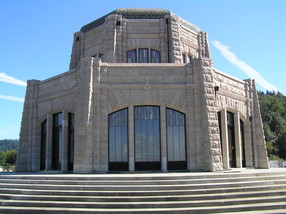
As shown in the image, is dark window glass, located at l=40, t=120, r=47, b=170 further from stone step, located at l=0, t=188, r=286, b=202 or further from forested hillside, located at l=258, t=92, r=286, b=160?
forested hillside, located at l=258, t=92, r=286, b=160

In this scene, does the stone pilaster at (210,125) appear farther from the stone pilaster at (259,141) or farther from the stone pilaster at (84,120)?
the stone pilaster at (259,141)

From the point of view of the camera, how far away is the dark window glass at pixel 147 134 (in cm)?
2058

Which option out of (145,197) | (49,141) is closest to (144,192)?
(145,197)

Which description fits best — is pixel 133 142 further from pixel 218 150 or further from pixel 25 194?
pixel 25 194

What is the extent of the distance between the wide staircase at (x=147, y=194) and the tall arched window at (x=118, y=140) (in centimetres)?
546

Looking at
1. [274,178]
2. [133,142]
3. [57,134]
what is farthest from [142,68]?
[274,178]

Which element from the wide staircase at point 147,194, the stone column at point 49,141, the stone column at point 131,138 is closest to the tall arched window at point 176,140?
the stone column at point 131,138

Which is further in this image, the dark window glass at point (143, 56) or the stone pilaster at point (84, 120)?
the dark window glass at point (143, 56)

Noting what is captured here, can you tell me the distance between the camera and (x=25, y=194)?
14266 millimetres

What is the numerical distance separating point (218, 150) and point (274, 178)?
453 centimetres

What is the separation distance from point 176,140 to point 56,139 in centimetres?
892

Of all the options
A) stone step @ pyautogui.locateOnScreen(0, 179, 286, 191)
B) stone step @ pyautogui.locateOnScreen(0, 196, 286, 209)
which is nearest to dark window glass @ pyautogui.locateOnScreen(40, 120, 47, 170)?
stone step @ pyautogui.locateOnScreen(0, 179, 286, 191)

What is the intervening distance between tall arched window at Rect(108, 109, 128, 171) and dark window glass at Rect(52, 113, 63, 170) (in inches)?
189

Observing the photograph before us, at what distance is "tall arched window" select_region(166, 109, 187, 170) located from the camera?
20.7 metres
